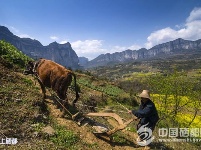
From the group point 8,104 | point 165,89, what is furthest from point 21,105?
point 165,89

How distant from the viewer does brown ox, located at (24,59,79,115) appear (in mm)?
13312

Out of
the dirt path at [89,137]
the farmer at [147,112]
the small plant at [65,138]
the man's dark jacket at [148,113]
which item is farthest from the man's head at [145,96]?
the small plant at [65,138]

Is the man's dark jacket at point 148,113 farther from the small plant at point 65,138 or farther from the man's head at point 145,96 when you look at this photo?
the small plant at point 65,138

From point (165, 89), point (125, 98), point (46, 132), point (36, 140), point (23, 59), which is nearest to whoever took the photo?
point (36, 140)

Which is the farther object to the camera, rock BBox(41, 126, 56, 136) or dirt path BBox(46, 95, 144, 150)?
dirt path BBox(46, 95, 144, 150)

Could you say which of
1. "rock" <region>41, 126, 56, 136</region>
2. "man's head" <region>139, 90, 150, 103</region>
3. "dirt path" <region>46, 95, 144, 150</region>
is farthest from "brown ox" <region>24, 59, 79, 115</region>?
"man's head" <region>139, 90, 150, 103</region>

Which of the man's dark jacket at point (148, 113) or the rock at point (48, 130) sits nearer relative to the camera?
the man's dark jacket at point (148, 113)

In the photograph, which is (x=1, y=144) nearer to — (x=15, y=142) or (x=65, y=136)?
(x=15, y=142)

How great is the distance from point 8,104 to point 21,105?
0.68m

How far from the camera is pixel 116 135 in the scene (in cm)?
1295

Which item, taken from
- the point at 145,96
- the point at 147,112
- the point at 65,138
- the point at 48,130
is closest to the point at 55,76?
the point at 48,130

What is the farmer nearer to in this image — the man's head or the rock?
the man's head

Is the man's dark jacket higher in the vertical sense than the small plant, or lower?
higher

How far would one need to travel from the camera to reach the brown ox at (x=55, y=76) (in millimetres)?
13312
